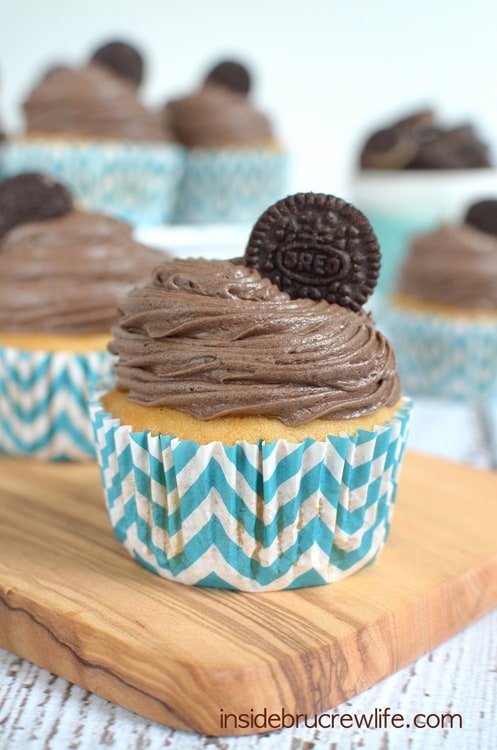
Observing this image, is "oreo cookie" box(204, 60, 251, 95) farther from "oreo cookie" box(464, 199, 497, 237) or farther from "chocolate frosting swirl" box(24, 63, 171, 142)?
"oreo cookie" box(464, 199, 497, 237)

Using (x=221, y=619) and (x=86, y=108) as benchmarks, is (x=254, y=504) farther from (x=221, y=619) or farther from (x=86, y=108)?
(x=86, y=108)

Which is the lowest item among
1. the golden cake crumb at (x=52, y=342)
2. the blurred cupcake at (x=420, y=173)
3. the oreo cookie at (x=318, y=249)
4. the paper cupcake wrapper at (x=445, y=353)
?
the paper cupcake wrapper at (x=445, y=353)

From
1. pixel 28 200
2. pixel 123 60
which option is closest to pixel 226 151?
pixel 123 60

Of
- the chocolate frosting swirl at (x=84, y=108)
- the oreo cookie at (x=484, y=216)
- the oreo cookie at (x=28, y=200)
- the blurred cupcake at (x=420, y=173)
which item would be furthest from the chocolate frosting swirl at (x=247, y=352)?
the blurred cupcake at (x=420, y=173)

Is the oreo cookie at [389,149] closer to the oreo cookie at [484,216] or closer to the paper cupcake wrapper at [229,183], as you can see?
the paper cupcake wrapper at [229,183]

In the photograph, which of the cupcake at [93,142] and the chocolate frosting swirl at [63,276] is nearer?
the chocolate frosting swirl at [63,276]

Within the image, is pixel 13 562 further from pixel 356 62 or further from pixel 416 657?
pixel 356 62

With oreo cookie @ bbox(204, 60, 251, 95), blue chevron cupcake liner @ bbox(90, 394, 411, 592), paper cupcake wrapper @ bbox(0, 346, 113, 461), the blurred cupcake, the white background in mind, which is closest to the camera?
blue chevron cupcake liner @ bbox(90, 394, 411, 592)

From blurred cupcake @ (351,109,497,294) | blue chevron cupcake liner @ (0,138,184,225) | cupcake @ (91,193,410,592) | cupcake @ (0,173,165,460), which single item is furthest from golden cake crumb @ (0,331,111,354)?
blurred cupcake @ (351,109,497,294)
